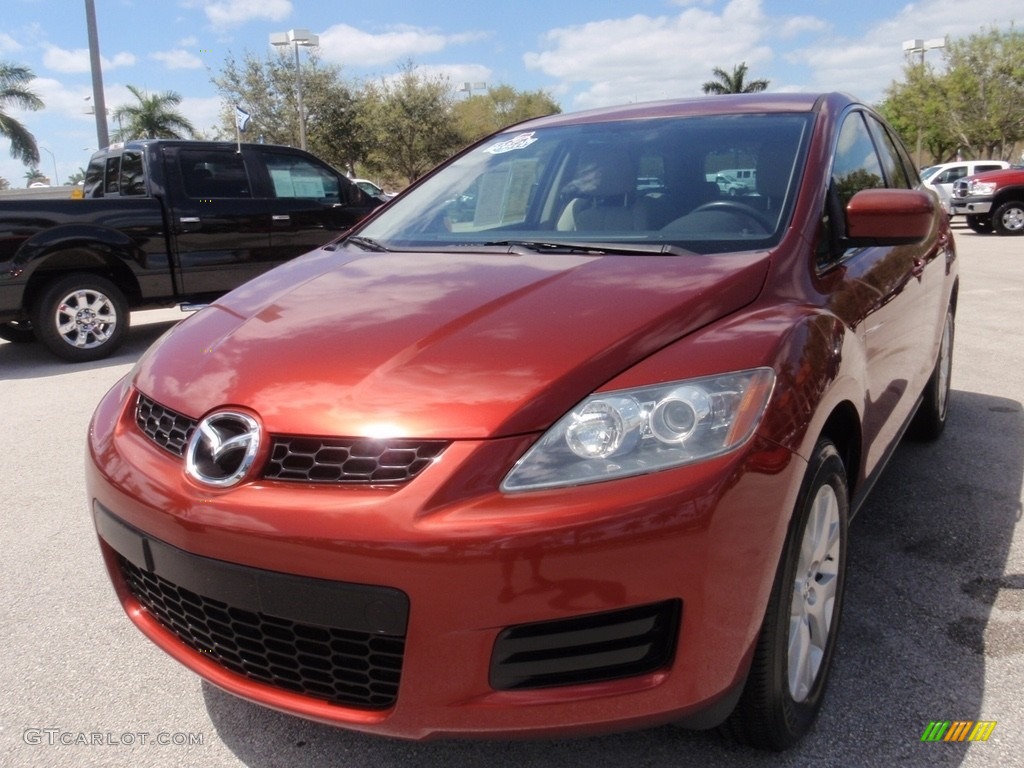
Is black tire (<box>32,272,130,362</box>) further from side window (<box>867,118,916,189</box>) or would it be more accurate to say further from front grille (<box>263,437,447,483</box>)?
front grille (<box>263,437,447,483</box>)

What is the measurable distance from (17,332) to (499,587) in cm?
802

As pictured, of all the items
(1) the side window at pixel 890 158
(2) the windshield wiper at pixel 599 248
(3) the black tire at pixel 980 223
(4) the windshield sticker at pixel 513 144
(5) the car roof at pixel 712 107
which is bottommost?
(3) the black tire at pixel 980 223

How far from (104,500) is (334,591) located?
2.59ft

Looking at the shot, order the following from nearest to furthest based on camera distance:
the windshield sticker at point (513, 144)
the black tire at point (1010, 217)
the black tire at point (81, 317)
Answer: the windshield sticker at point (513, 144)
the black tire at point (81, 317)
the black tire at point (1010, 217)

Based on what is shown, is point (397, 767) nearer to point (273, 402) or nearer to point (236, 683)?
point (236, 683)

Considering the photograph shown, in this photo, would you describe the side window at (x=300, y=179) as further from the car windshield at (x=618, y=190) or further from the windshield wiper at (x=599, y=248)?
the windshield wiper at (x=599, y=248)

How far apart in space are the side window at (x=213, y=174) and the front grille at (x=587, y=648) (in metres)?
7.16

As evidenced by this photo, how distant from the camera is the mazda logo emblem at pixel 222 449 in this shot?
185 cm

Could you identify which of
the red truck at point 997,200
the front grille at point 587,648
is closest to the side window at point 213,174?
the front grille at point 587,648

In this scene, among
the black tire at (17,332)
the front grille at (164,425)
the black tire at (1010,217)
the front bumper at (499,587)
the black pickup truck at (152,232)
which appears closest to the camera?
the front bumper at (499,587)

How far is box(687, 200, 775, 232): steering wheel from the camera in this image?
2.51 metres

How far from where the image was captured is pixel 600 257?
247 cm

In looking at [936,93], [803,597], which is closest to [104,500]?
[803,597]

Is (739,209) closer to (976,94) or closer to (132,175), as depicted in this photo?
(132,175)
